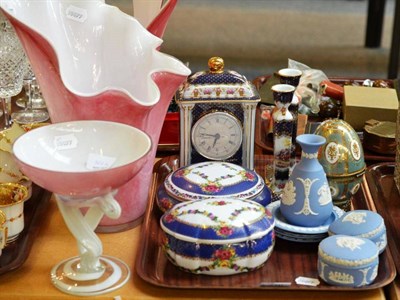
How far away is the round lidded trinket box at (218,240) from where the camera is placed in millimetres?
Result: 1130

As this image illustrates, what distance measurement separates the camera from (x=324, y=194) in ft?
4.08

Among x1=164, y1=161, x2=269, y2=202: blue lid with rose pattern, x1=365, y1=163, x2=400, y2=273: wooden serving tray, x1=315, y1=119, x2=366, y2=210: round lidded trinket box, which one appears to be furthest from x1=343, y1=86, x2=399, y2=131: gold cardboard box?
x1=164, y1=161, x2=269, y2=202: blue lid with rose pattern

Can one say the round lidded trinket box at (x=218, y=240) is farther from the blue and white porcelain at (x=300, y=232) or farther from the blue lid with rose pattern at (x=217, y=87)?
the blue lid with rose pattern at (x=217, y=87)

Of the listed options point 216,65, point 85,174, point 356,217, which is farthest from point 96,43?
point 356,217

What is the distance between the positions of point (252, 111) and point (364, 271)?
16.4 inches

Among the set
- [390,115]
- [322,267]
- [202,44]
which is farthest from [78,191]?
[202,44]

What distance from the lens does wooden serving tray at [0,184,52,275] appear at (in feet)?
3.89

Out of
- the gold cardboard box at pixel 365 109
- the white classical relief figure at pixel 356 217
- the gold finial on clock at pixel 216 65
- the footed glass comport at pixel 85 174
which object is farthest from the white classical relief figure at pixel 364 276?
the gold cardboard box at pixel 365 109

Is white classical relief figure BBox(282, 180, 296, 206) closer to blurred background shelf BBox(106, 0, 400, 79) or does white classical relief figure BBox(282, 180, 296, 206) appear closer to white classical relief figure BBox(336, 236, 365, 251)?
white classical relief figure BBox(336, 236, 365, 251)

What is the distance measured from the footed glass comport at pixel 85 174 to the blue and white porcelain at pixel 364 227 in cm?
33

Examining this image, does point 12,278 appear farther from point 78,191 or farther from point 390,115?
point 390,115

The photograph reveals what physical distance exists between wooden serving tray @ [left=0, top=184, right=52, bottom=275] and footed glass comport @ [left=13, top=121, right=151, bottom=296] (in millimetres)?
63

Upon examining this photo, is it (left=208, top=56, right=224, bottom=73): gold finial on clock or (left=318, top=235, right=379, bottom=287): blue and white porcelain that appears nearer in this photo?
(left=318, top=235, right=379, bottom=287): blue and white porcelain

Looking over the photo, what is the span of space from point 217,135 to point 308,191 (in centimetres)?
26
